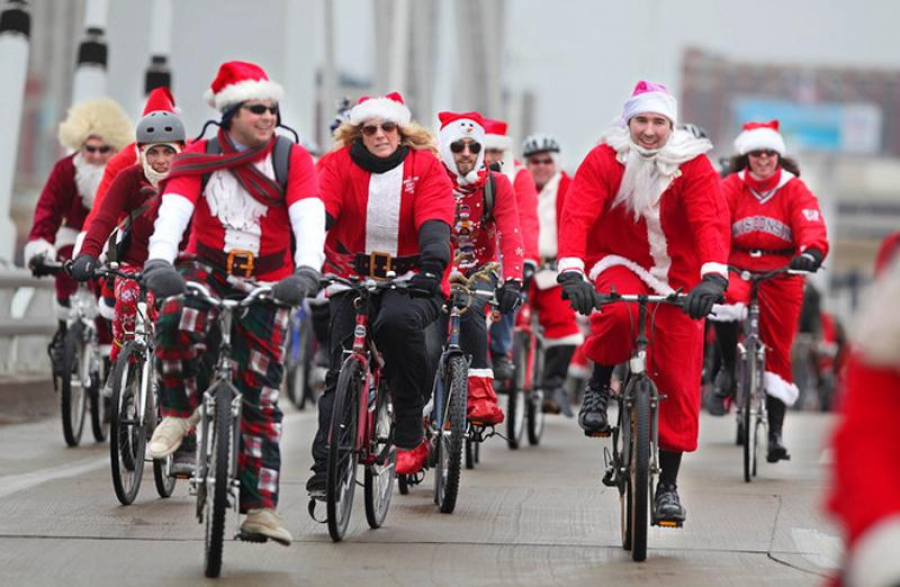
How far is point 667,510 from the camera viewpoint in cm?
839

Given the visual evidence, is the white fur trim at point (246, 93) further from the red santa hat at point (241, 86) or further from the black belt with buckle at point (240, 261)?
the black belt with buckle at point (240, 261)

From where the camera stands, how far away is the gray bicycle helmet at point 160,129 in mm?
10341

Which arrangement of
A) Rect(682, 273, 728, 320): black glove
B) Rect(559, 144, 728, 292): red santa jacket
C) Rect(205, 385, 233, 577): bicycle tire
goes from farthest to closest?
1. Rect(559, 144, 728, 292): red santa jacket
2. Rect(682, 273, 728, 320): black glove
3. Rect(205, 385, 233, 577): bicycle tire

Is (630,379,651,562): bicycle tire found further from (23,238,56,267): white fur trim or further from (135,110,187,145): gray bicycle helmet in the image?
(23,238,56,267): white fur trim

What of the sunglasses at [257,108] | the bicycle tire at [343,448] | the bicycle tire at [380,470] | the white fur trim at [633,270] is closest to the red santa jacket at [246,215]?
the sunglasses at [257,108]

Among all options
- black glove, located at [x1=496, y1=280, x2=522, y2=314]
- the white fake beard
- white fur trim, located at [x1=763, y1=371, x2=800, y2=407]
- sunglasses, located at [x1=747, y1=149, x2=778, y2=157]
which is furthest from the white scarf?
the white fake beard

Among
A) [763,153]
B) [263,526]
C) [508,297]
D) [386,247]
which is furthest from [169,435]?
[763,153]

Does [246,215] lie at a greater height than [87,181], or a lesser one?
lesser

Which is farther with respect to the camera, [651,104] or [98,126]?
[98,126]

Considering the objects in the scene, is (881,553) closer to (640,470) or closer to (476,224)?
(640,470)

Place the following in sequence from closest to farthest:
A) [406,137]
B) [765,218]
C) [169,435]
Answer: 1. [169,435]
2. [406,137]
3. [765,218]

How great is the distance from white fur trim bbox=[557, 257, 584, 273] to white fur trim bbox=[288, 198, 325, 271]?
48.9 inches

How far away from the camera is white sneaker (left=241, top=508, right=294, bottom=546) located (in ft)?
24.1

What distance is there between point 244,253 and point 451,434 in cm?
229
